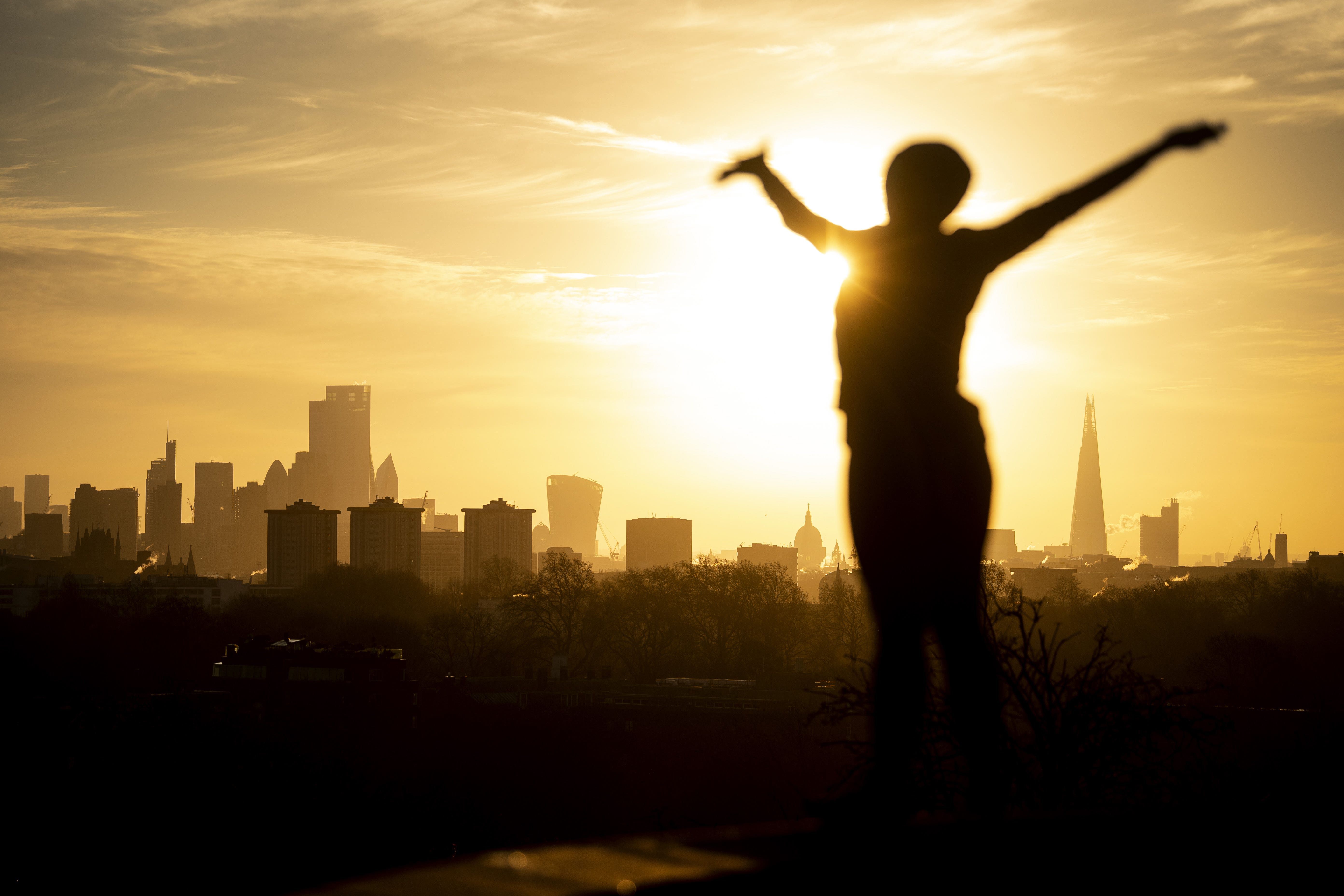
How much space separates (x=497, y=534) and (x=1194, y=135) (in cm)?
17064

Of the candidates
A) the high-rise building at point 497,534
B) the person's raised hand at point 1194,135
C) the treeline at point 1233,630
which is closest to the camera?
the person's raised hand at point 1194,135

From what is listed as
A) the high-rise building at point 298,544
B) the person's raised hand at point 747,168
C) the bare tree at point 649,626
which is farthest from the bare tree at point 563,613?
the person's raised hand at point 747,168

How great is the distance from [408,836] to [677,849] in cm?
2803

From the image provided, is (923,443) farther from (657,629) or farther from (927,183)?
(657,629)

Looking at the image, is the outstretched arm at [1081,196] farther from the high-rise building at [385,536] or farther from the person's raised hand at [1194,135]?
the high-rise building at [385,536]

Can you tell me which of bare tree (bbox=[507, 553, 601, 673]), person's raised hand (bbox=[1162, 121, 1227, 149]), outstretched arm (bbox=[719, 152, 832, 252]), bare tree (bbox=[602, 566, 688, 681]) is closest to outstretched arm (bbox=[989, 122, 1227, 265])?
person's raised hand (bbox=[1162, 121, 1227, 149])

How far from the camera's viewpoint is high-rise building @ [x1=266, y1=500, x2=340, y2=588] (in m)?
154

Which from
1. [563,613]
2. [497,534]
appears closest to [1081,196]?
[563,613]

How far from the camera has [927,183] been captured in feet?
13.3

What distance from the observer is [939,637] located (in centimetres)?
393

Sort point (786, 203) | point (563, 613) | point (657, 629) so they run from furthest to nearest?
point (563, 613) → point (657, 629) → point (786, 203)

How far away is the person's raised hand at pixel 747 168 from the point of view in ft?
14.5

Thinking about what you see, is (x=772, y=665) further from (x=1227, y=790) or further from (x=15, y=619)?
(x=1227, y=790)

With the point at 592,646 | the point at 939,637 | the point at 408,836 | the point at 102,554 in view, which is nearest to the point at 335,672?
the point at 408,836
